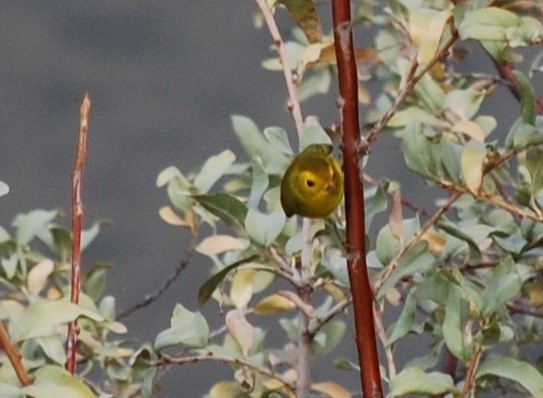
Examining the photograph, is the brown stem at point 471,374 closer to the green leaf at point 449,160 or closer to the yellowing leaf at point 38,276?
the green leaf at point 449,160

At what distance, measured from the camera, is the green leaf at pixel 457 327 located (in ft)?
2.28

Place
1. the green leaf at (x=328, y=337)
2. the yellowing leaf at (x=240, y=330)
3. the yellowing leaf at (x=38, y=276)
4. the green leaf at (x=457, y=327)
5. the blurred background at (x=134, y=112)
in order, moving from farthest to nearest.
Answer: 1. the blurred background at (x=134, y=112)
2. the yellowing leaf at (x=38, y=276)
3. the green leaf at (x=328, y=337)
4. the yellowing leaf at (x=240, y=330)
5. the green leaf at (x=457, y=327)

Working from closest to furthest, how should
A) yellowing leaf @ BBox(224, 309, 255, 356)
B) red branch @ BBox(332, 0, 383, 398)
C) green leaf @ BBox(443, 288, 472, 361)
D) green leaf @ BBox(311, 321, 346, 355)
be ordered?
red branch @ BBox(332, 0, 383, 398)
green leaf @ BBox(443, 288, 472, 361)
yellowing leaf @ BBox(224, 309, 255, 356)
green leaf @ BBox(311, 321, 346, 355)

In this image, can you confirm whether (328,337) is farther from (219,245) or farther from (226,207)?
(226,207)

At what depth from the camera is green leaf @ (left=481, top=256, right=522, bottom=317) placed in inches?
27.6

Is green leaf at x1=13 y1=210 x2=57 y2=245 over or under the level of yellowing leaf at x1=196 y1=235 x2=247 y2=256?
over

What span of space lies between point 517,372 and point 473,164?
14 cm

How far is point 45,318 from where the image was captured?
65cm

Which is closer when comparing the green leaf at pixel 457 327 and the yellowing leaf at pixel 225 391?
the green leaf at pixel 457 327

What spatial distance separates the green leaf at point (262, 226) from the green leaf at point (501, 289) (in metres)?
0.15

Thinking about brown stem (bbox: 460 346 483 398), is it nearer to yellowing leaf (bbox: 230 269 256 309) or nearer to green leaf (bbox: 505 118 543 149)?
green leaf (bbox: 505 118 543 149)

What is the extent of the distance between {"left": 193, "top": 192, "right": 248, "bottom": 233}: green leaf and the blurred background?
1.26m

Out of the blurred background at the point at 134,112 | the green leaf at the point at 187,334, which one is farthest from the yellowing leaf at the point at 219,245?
the blurred background at the point at 134,112

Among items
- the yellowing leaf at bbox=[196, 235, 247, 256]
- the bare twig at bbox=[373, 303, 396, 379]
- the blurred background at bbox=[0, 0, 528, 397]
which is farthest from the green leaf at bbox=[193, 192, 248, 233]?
the blurred background at bbox=[0, 0, 528, 397]
